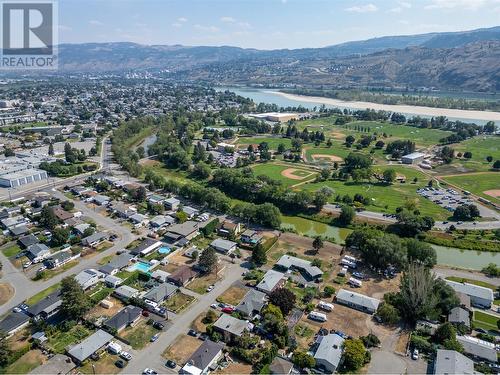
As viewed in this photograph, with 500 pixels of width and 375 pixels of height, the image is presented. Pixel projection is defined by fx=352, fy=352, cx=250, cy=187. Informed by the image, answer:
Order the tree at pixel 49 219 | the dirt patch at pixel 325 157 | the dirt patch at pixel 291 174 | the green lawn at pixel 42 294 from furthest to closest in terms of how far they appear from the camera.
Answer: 1. the dirt patch at pixel 325 157
2. the dirt patch at pixel 291 174
3. the tree at pixel 49 219
4. the green lawn at pixel 42 294

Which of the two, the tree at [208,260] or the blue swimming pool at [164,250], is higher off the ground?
the tree at [208,260]

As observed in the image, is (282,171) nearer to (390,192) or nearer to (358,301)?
(390,192)

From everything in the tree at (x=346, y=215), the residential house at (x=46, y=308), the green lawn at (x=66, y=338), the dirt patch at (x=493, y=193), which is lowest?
the green lawn at (x=66, y=338)

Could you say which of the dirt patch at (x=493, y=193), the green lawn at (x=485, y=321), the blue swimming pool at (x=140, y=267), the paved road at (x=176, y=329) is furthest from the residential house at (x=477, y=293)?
the blue swimming pool at (x=140, y=267)

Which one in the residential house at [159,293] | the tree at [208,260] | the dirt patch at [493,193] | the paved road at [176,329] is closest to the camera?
the paved road at [176,329]

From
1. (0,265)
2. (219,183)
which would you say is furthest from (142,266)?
(219,183)

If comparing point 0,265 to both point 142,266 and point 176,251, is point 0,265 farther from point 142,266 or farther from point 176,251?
point 176,251

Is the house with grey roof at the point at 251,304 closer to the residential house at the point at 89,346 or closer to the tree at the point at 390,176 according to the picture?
the residential house at the point at 89,346

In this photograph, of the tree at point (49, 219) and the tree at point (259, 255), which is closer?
the tree at point (259, 255)
